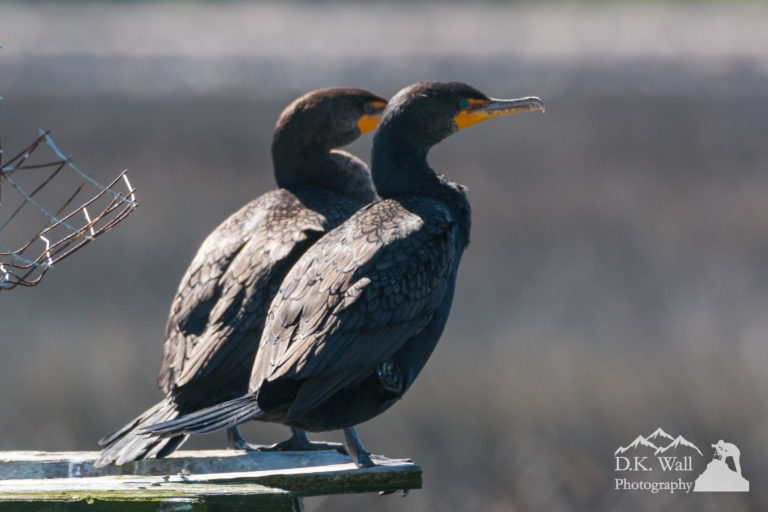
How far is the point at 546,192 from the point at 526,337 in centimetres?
225

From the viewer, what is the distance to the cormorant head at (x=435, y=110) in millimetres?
5027

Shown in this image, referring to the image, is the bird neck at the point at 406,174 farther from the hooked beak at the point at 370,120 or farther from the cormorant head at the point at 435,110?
the hooked beak at the point at 370,120

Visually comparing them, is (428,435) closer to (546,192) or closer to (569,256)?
(569,256)

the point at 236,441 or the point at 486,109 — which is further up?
the point at 486,109

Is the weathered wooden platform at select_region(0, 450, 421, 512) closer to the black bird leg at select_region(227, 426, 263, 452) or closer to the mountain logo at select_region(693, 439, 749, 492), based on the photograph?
the black bird leg at select_region(227, 426, 263, 452)

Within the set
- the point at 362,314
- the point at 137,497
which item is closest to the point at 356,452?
the point at 362,314

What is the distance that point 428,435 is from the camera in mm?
8242

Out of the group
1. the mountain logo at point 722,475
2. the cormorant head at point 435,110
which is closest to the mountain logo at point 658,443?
the mountain logo at point 722,475

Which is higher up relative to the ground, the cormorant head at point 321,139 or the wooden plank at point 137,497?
the cormorant head at point 321,139

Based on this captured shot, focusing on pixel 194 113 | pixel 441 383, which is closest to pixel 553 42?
pixel 194 113

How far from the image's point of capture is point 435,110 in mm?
5062

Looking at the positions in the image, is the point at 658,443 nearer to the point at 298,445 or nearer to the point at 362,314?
the point at 298,445

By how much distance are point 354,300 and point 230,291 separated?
2.62 ft

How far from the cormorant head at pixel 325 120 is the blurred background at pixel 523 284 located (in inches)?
112
